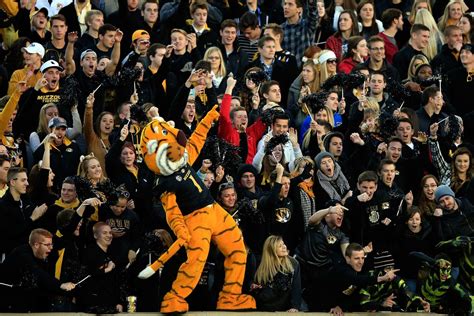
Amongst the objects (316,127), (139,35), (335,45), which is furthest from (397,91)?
(139,35)

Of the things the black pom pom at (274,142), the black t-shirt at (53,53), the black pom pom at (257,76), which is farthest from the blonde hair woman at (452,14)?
the black t-shirt at (53,53)

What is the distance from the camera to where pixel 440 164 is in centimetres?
2188

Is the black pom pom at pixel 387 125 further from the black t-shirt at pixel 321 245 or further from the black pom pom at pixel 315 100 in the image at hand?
the black t-shirt at pixel 321 245

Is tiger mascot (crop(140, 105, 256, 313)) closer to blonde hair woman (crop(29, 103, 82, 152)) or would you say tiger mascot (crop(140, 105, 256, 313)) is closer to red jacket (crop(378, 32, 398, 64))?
blonde hair woman (crop(29, 103, 82, 152))

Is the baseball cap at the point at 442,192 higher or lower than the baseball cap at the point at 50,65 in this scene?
lower

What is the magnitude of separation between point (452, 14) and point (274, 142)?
14.9 ft

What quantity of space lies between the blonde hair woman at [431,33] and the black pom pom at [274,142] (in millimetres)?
3704

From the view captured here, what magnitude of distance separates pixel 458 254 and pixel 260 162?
241 cm

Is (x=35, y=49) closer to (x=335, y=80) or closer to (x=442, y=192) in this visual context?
(x=335, y=80)

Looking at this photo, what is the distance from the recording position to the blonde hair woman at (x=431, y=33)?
24.0m

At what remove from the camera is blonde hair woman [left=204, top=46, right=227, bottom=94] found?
22.2m

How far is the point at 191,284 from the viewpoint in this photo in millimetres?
19000

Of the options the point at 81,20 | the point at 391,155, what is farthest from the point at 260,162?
the point at 81,20

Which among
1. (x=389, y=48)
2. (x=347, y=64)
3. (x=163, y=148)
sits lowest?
(x=389, y=48)
